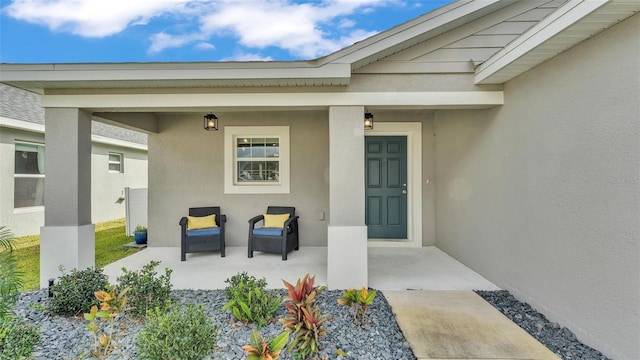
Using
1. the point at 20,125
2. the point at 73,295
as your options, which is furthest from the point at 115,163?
the point at 73,295

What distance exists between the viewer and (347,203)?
3812 mm

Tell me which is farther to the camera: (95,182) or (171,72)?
(95,182)

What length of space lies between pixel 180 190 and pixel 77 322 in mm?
3416

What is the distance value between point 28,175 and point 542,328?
11.0 m

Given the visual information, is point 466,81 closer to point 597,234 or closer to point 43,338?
point 597,234

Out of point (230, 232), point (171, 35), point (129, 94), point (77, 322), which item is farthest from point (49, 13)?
point (77, 322)

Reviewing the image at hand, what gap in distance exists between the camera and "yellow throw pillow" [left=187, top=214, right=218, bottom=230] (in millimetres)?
5477

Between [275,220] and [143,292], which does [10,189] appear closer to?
[275,220]

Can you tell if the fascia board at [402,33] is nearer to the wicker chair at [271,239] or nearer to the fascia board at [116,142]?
the wicker chair at [271,239]

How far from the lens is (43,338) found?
2.61 metres

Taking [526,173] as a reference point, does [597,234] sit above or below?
below

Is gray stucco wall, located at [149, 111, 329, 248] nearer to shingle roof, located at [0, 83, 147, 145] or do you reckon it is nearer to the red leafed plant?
shingle roof, located at [0, 83, 147, 145]

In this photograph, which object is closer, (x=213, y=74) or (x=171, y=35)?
(x=213, y=74)

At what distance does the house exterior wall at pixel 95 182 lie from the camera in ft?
24.1
